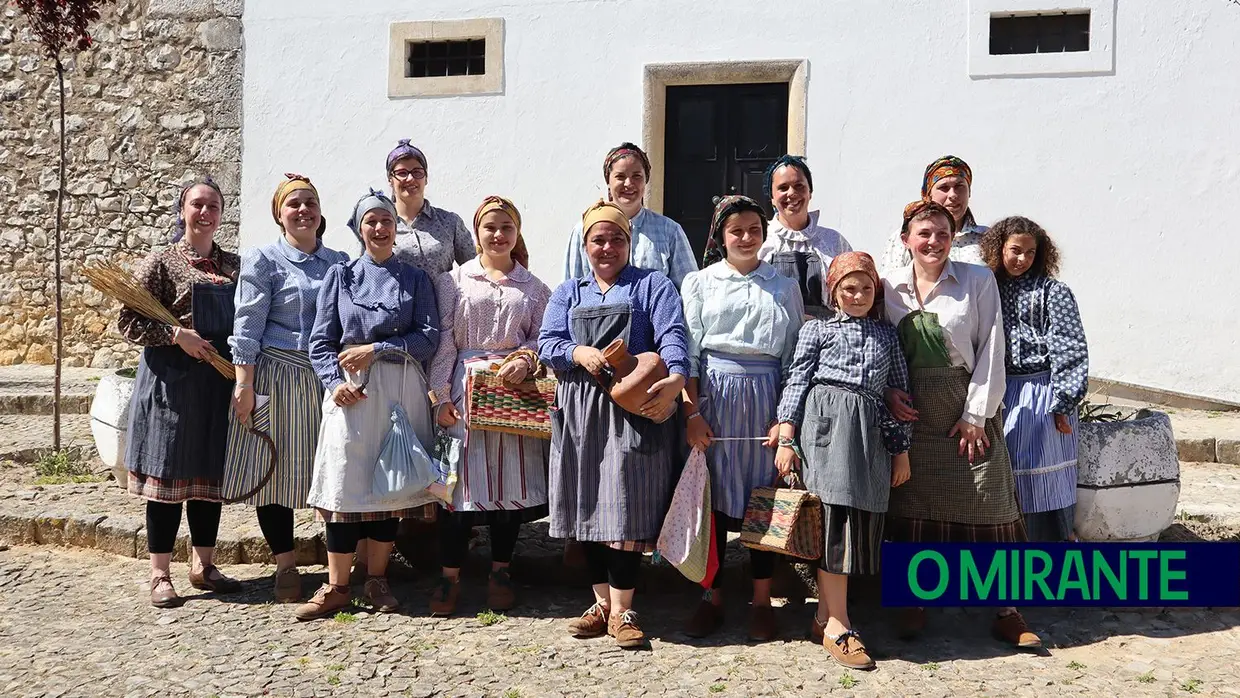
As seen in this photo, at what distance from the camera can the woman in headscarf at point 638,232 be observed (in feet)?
12.5

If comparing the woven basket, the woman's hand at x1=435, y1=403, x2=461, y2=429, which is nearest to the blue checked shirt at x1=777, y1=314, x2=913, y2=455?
the woven basket

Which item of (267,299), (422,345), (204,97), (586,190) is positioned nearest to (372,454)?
(422,345)

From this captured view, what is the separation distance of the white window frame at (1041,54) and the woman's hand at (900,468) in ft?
15.2

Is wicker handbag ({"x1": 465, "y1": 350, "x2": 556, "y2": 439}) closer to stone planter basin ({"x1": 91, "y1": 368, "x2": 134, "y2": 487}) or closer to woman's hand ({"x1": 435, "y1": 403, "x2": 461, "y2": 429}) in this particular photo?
woman's hand ({"x1": 435, "y1": 403, "x2": 461, "y2": 429})

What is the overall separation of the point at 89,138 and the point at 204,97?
120cm

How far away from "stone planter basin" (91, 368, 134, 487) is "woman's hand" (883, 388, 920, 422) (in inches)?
130

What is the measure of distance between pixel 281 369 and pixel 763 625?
6.55 ft

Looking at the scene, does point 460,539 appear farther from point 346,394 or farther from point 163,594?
point 163,594

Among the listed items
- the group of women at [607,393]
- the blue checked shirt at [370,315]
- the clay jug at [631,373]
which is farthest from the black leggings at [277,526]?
the clay jug at [631,373]

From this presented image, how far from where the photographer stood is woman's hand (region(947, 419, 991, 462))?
3318mm

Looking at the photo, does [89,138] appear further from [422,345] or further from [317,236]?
[422,345]

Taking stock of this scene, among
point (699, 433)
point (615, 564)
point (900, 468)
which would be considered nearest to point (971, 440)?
point (900, 468)

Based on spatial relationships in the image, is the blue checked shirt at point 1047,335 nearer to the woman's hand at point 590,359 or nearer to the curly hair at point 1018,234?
the curly hair at point 1018,234

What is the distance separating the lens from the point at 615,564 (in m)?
3.46
